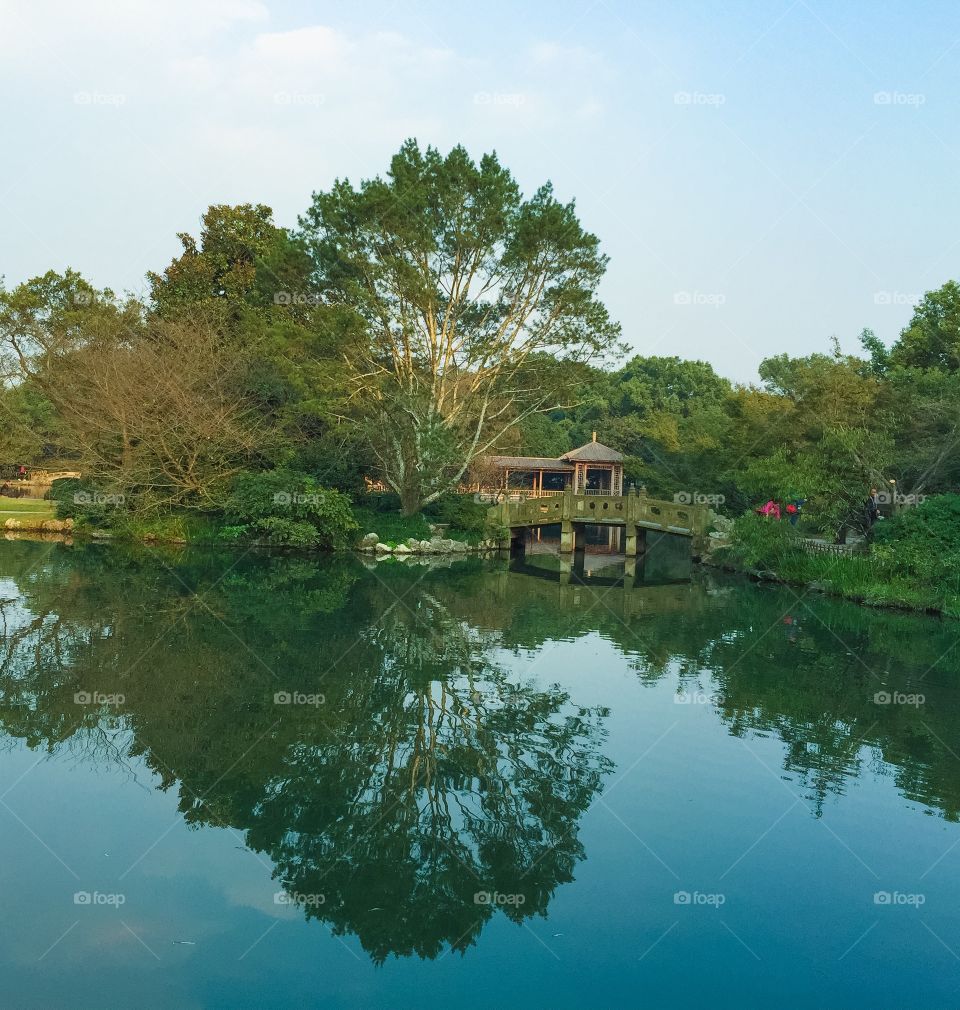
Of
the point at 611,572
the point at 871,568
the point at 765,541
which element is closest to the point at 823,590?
the point at 871,568

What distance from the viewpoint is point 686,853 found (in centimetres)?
581

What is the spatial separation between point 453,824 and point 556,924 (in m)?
1.33

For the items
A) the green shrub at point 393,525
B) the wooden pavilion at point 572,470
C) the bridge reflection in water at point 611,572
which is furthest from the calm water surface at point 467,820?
the wooden pavilion at point 572,470

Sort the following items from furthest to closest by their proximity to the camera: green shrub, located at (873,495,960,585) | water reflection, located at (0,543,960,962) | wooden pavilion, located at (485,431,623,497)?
wooden pavilion, located at (485,431,623,497), green shrub, located at (873,495,960,585), water reflection, located at (0,543,960,962)

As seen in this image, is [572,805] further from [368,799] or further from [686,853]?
[368,799]

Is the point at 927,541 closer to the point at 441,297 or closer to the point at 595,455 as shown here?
the point at 441,297

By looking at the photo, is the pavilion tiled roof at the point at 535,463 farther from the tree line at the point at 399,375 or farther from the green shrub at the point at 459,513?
the green shrub at the point at 459,513

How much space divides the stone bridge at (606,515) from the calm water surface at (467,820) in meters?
11.0

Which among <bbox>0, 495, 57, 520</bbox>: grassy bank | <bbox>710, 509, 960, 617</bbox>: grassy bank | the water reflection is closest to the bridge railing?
<bbox>710, 509, 960, 617</bbox>: grassy bank

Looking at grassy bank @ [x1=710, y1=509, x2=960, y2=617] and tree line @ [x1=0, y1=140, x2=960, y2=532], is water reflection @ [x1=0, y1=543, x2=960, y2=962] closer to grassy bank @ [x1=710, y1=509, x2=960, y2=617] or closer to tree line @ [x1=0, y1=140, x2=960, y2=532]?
grassy bank @ [x1=710, y1=509, x2=960, y2=617]

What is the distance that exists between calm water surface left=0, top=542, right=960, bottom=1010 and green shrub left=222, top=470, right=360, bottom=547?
11322mm

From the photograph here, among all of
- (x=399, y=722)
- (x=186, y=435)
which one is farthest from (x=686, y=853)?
(x=186, y=435)

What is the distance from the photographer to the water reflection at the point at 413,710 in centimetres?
559

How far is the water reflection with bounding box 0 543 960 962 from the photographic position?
18.3 ft
